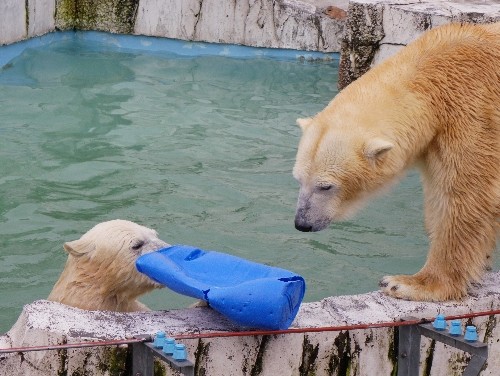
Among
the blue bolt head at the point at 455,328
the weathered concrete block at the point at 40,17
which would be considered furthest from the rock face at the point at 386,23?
the blue bolt head at the point at 455,328

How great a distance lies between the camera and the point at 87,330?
3295 millimetres

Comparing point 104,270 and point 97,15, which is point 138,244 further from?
point 97,15

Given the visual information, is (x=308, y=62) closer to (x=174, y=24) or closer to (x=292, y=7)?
(x=292, y=7)

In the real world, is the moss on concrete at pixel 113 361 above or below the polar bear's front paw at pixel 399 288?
above

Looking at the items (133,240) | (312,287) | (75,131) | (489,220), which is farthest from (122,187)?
(489,220)

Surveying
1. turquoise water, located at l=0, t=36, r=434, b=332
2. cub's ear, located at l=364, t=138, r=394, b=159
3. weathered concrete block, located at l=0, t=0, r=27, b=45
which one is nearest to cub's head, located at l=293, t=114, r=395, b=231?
cub's ear, located at l=364, t=138, r=394, b=159

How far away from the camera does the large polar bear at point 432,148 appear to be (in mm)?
4102

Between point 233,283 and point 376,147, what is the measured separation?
94 cm

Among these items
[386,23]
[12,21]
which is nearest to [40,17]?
[12,21]

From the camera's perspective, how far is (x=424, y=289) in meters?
4.18

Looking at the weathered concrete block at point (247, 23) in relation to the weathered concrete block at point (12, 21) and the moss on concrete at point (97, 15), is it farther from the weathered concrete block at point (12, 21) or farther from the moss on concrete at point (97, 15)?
the weathered concrete block at point (12, 21)

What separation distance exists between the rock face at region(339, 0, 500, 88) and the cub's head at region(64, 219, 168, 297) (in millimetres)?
4896

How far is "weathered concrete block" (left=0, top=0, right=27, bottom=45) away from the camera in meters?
10.0

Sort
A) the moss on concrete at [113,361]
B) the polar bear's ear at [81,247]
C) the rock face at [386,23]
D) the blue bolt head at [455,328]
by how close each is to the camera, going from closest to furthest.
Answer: the moss on concrete at [113,361] → the blue bolt head at [455,328] → the polar bear's ear at [81,247] → the rock face at [386,23]
